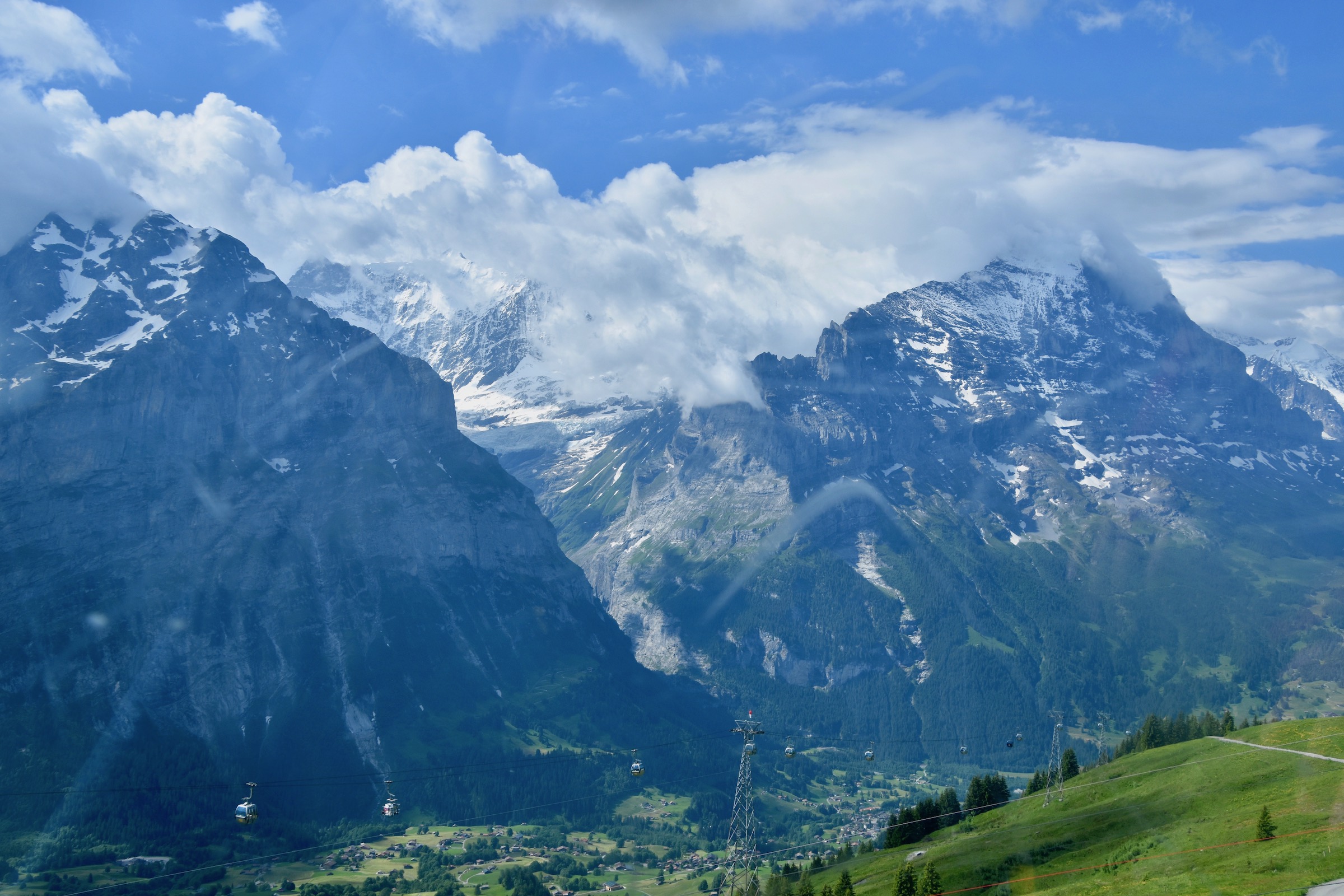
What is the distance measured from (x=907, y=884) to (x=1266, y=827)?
34518 mm

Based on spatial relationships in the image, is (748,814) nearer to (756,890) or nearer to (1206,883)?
(756,890)

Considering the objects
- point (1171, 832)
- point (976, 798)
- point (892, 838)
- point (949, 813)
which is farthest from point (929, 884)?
point (976, 798)

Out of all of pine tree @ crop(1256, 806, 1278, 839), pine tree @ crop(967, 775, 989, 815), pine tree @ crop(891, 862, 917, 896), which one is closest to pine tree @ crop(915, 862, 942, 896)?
pine tree @ crop(891, 862, 917, 896)

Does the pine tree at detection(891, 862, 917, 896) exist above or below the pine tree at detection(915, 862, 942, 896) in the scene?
above

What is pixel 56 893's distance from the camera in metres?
193

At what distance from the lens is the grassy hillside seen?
104 m

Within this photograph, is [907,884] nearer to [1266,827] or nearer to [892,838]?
[1266,827]

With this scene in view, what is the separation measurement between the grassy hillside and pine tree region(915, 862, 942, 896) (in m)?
5.67

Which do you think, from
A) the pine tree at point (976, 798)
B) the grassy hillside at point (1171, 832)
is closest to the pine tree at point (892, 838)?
the grassy hillside at point (1171, 832)

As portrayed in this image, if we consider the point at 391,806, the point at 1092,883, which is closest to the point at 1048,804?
the point at 1092,883

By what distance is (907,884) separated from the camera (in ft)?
393

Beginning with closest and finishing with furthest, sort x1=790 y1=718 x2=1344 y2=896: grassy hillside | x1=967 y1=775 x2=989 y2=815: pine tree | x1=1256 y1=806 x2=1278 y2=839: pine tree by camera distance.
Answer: x1=790 y1=718 x2=1344 y2=896: grassy hillside
x1=1256 y1=806 x2=1278 y2=839: pine tree
x1=967 y1=775 x2=989 y2=815: pine tree

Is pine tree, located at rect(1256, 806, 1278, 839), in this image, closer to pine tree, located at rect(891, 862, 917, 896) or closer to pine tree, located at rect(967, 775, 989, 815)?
pine tree, located at rect(891, 862, 917, 896)

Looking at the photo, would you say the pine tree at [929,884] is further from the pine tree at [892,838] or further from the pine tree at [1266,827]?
the pine tree at [892,838]
